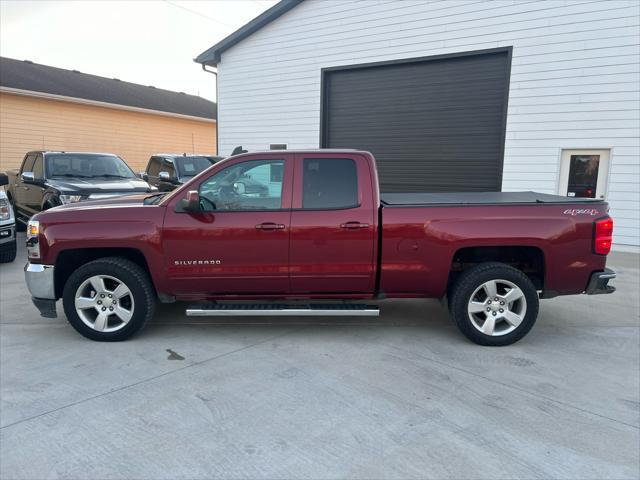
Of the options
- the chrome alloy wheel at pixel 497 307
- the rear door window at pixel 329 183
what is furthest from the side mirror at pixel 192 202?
the chrome alloy wheel at pixel 497 307

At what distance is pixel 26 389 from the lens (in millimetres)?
3703

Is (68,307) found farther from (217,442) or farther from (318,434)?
(318,434)

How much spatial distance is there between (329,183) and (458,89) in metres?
7.60

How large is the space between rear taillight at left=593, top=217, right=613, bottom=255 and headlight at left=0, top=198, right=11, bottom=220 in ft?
27.7

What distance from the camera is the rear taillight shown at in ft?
14.5

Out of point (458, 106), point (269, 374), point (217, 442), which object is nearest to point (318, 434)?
point (217, 442)

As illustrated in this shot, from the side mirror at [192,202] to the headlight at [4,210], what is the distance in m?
5.15

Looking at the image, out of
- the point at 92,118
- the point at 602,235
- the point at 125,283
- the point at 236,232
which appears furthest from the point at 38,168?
the point at 92,118

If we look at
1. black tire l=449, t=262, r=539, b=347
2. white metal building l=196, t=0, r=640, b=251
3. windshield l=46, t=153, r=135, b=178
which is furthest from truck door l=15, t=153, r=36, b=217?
black tire l=449, t=262, r=539, b=347

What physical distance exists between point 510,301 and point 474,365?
2.55ft

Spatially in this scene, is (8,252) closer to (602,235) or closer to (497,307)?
(497,307)

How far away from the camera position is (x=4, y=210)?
7.77 meters

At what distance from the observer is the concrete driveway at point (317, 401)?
281 centimetres

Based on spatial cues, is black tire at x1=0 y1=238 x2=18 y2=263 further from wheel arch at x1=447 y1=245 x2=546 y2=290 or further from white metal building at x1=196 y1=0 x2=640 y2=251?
white metal building at x1=196 y1=0 x2=640 y2=251
